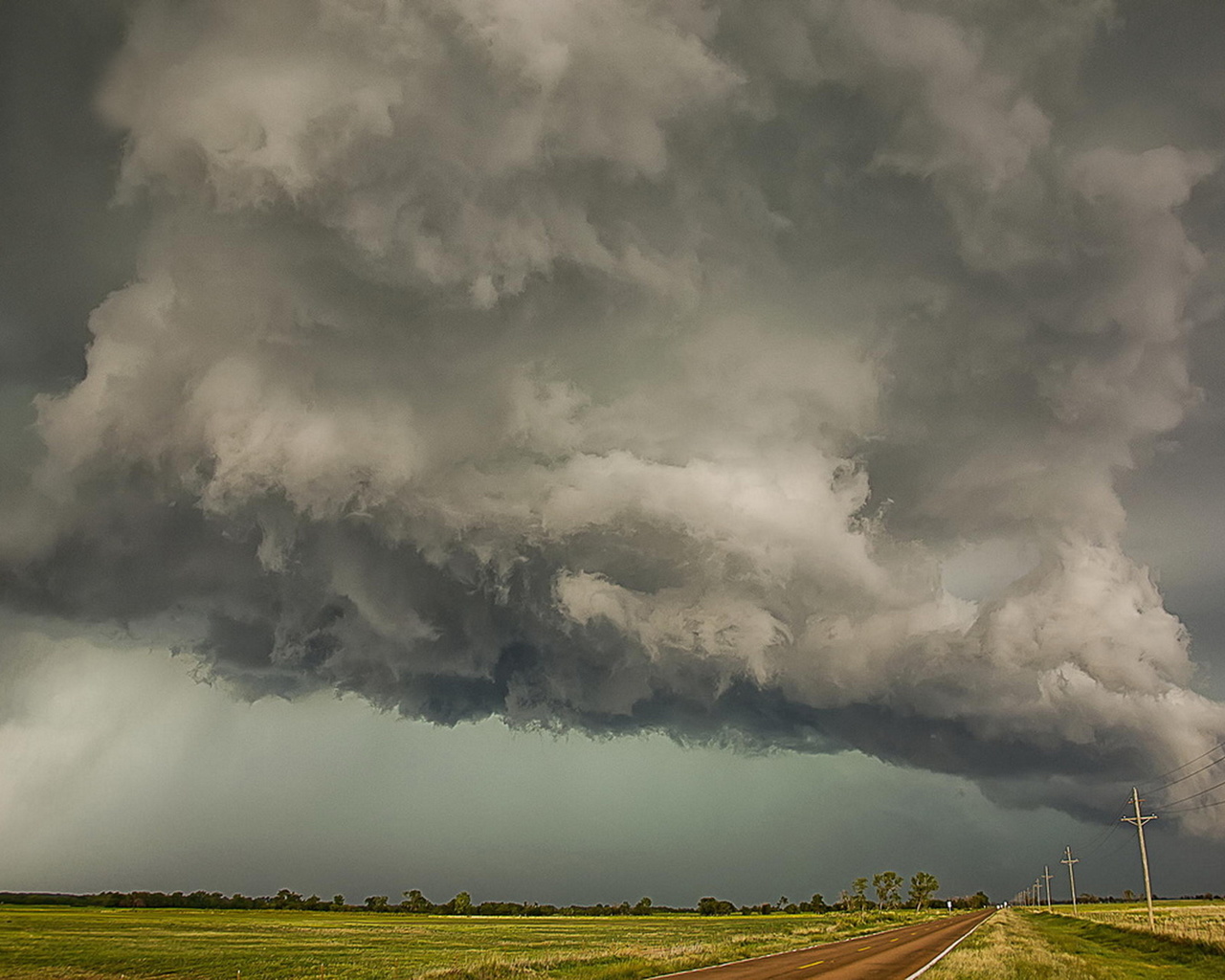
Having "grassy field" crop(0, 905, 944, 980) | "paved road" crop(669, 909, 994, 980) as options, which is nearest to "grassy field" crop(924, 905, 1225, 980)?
"paved road" crop(669, 909, 994, 980)

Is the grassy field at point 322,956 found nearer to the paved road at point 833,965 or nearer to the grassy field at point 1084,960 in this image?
the paved road at point 833,965

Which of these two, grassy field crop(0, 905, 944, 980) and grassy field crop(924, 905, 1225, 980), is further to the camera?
grassy field crop(0, 905, 944, 980)

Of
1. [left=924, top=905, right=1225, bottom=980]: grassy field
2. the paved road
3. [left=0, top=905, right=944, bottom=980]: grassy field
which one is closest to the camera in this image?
the paved road

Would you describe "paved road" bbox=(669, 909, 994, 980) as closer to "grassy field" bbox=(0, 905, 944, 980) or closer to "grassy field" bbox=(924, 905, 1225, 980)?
"grassy field" bbox=(924, 905, 1225, 980)

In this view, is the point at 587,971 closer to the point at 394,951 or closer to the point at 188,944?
the point at 394,951

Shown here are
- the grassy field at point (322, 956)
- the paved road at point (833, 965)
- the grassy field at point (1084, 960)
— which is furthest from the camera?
the grassy field at point (322, 956)

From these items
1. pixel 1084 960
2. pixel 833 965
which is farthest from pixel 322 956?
pixel 1084 960

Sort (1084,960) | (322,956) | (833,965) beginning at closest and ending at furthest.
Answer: (833,965) → (1084,960) → (322,956)

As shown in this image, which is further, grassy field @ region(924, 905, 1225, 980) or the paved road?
grassy field @ region(924, 905, 1225, 980)

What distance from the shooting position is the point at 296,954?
6219 cm

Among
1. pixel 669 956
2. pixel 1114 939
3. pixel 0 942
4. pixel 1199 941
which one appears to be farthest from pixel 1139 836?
pixel 0 942

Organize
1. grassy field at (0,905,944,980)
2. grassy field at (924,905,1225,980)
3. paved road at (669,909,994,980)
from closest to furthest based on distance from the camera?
paved road at (669,909,994,980), grassy field at (924,905,1225,980), grassy field at (0,905,944,980)

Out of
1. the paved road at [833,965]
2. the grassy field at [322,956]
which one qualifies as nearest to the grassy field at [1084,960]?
the paved road at [833,965]

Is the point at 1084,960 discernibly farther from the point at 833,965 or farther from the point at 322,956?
the point at 322,956
